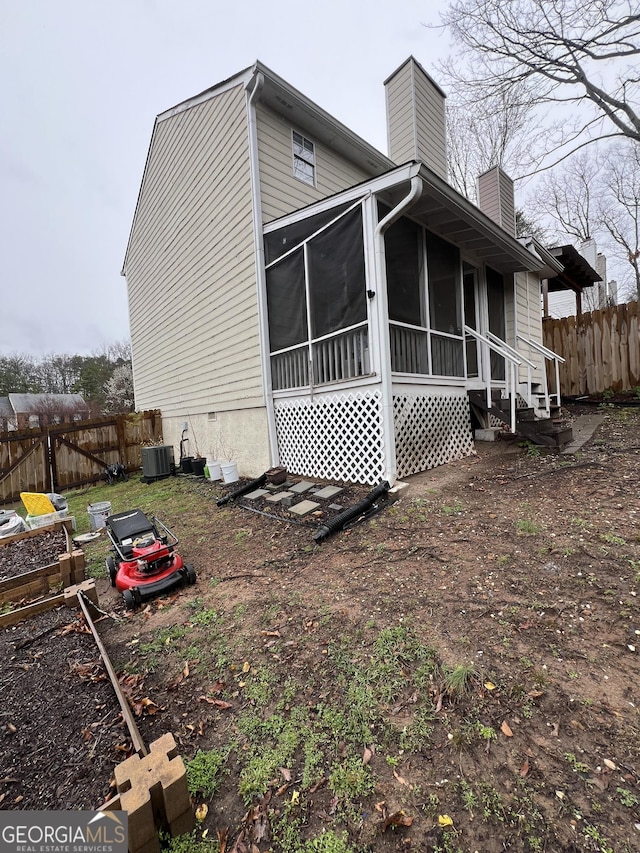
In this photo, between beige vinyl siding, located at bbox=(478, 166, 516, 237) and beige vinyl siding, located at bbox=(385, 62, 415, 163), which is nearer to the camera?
beige vinyl siding, located at bbox=(385, 62, 415, 163)

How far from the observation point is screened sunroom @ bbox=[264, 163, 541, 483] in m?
5.23

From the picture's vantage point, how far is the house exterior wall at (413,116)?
8.23 meters

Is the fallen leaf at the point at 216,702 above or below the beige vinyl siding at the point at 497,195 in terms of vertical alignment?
below

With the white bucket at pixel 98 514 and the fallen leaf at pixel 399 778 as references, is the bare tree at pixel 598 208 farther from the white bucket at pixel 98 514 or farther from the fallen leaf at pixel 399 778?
the fallen leaf at pixel 399 778

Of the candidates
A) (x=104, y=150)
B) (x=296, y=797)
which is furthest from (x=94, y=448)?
(x=104, y=150)

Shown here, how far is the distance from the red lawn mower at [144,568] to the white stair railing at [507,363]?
5.45m

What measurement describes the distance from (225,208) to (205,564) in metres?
7.11

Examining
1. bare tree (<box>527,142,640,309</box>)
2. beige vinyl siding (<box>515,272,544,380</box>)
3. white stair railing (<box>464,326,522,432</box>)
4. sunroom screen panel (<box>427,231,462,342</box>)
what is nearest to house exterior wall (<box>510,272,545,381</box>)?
beige vinyl siding (<box>515,272,544,380</box>)

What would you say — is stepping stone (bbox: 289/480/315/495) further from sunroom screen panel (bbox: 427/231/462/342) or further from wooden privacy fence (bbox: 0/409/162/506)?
wooden privacy fence (bbox: 0/409/162/506)

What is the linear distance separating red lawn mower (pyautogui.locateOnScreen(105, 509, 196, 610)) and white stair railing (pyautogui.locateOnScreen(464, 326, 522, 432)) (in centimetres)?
545

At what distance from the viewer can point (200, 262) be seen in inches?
350

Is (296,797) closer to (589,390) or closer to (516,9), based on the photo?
(589,390)

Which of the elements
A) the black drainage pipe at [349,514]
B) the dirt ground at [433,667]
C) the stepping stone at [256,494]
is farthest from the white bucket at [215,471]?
the black drainage pipe at [349,514]

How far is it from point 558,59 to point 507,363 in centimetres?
923
